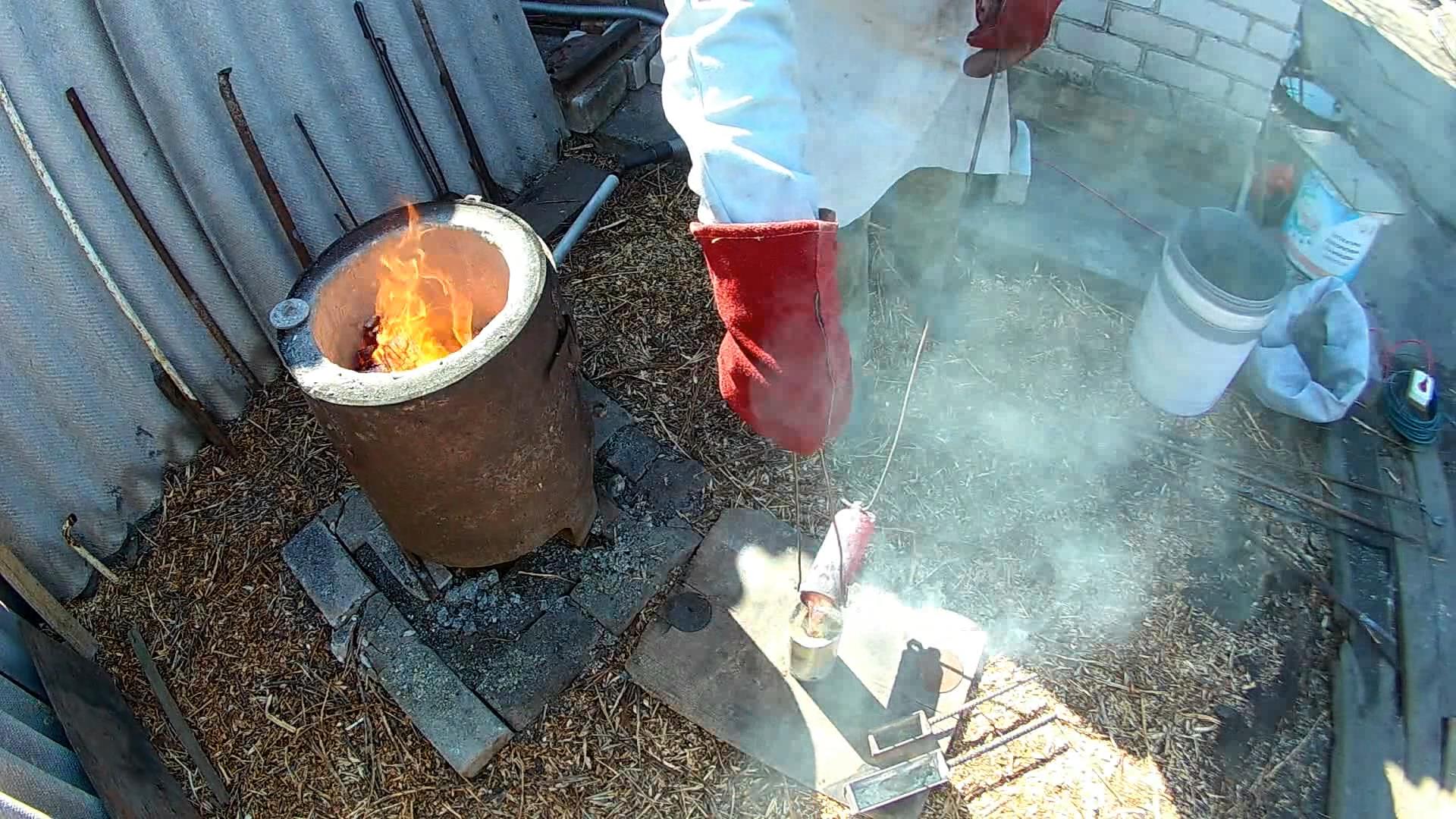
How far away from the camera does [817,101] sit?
287 cm

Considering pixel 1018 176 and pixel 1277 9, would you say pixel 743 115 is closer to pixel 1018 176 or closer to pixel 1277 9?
pixel 1018 176

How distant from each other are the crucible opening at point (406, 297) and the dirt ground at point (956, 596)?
1.02m

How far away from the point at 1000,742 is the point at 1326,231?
8.72ft

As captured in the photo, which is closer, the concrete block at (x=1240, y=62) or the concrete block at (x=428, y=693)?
the concrete block at (x=428, y=693)

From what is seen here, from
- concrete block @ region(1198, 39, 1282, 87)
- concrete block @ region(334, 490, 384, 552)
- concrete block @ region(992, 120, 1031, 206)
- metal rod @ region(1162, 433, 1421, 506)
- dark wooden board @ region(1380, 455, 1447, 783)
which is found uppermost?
concrete block @ region(1198, 39, 1282, 87)

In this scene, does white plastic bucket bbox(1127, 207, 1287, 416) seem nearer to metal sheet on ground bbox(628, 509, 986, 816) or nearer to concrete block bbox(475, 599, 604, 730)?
metal sheet on ground bbox(628, 509, 986, 816)

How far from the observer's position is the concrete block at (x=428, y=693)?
9.86 ft

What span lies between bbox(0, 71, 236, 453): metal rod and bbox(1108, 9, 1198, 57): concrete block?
452 centimetres

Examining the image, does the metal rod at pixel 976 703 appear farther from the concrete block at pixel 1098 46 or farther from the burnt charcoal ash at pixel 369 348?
the concrete block at pixel 1098 46

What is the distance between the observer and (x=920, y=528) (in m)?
3.48

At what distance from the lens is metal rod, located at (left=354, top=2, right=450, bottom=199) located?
12.4ft

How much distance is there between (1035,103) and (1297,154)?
1.26 metres

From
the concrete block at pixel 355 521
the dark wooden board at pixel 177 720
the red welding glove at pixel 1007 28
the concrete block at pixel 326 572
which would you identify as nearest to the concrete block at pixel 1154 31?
the red welding glove at pixel 1007 28

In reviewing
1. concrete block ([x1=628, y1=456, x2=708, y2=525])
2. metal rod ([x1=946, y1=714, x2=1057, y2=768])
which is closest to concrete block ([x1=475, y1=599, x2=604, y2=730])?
concrete block ([x1=628, y1=456, x2=708, y2=525])
